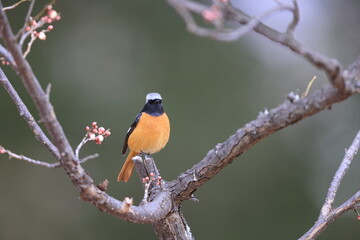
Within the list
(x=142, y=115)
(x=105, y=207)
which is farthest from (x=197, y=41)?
(x=105, y=207)

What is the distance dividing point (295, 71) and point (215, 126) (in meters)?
1.43

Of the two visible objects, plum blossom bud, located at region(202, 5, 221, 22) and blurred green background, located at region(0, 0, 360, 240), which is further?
blurred green background, located at region(0, 0, 360, 240)

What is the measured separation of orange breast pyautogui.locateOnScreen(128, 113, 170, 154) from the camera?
462cm

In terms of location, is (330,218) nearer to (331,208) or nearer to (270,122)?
(331,208)

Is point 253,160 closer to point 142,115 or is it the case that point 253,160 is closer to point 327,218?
point 142,115

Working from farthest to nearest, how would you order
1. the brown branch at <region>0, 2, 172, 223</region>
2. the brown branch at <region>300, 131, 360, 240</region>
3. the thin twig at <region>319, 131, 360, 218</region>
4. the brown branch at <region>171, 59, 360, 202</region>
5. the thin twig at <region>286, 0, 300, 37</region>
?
the thin twig at <region>319, 131, 360, 218</region>
the brown branch at <region>300, 131, 360, 240</region>
the brown branch at <region>171, 59, 360, 202</region>
the brown branch at <region>0, 2, 172, 223</region>
the thin twig at <region>286, 0, 300, 37</region>

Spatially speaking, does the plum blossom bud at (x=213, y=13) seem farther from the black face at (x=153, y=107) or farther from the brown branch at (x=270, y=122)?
the black face at (x=153, y=107)

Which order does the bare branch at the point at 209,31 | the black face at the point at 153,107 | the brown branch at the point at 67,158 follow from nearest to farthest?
the bare branch at the point at 209,31, the brown branch at the point at 67,158, the black face at the point at 153,107

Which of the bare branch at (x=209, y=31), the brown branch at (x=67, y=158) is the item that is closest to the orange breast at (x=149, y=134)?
the brown branch at (x=67, y=158)

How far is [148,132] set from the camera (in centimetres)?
460

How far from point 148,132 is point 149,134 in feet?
0.06

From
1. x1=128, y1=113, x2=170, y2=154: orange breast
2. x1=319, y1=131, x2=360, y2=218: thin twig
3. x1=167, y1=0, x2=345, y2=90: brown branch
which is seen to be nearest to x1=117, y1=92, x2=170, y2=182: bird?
x1=128, y1=113, x2=170, y2=154: orange breast

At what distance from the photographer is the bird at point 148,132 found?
4.62 m

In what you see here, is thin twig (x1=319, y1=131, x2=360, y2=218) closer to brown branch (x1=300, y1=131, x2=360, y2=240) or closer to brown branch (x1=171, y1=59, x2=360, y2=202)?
brown branch (x1=300, y1=131, x2=360, y2=240)
